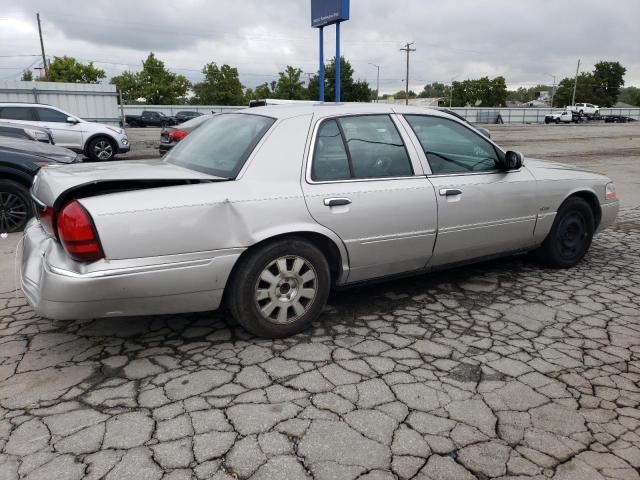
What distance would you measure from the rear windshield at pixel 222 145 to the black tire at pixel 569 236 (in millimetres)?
2892

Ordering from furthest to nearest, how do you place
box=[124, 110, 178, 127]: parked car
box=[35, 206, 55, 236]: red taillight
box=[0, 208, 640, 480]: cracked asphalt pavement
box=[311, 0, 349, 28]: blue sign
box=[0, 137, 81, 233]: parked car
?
1. box=[124, 110, 178, 127]: parked car
2. box=[311, 0, 349, 28]: blue sign
3. box=[0, 137, 81, 233]: parked car
4. box=[35, 206, 55, 236]: red taillight
5. box=[0, 208, 640, 480]: cracked asphalt pavement

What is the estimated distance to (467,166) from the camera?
4.33 meters

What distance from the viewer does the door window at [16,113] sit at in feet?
44.9

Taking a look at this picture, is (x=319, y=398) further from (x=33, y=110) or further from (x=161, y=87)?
(x=161, y=87)

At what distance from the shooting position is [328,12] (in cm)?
1834

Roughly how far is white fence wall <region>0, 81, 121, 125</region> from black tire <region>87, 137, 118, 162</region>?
332 inches

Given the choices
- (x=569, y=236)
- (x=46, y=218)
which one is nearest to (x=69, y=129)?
(x=46, y=218)

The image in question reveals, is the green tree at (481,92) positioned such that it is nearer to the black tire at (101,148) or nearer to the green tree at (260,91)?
the green tree at (260,91)

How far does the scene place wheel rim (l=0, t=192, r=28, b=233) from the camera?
652cm

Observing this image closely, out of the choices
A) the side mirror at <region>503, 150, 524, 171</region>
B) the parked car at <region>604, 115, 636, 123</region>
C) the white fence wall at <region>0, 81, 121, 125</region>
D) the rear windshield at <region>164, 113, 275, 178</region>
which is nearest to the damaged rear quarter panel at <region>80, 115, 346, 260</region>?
the rear windshield at <region>164, 113, 275, 178</region>

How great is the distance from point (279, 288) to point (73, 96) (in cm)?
2195

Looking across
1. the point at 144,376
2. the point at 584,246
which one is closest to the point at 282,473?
the point at 144,376

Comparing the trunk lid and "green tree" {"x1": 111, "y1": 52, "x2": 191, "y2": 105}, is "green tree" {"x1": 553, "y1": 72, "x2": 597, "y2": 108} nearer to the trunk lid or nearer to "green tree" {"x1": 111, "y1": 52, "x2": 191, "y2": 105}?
"green tree" {"x1": 111, "y1": 52, "x2": 191, "y2": 105}

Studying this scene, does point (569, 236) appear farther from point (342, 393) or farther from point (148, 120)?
point (148, 120)
